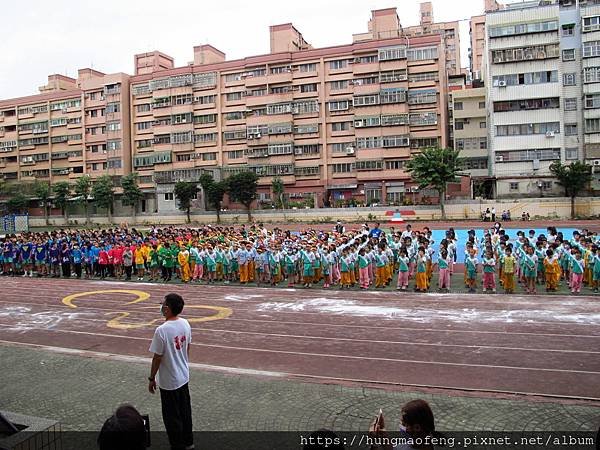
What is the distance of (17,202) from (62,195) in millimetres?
5693

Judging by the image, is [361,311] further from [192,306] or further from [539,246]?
[539,246]

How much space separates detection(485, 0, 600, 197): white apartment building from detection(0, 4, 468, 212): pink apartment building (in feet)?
19.1

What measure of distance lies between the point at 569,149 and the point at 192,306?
39113 mm

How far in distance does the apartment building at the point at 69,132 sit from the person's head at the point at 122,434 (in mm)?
59684

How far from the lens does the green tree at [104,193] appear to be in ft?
174

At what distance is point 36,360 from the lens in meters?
8.45

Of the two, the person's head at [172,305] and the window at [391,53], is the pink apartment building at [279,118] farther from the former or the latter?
the person's head at [172,305]

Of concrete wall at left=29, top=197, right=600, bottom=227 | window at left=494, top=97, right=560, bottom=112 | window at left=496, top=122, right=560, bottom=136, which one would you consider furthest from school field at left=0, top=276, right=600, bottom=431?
window at left=494, top=97, right=560, bottom=112

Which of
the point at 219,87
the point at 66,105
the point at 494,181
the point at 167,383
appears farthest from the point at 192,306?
the point at 66,105

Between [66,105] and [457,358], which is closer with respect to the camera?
[457,358]

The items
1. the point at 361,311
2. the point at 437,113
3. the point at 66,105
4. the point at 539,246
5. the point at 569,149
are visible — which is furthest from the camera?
the point at 66,105

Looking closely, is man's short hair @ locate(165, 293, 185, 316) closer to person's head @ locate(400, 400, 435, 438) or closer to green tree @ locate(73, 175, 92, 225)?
person's head @ locate(400, 400, 435, 438)

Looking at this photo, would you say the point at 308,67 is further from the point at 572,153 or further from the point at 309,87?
the point at 572,153

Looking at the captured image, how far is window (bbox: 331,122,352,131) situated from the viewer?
49.9 m
